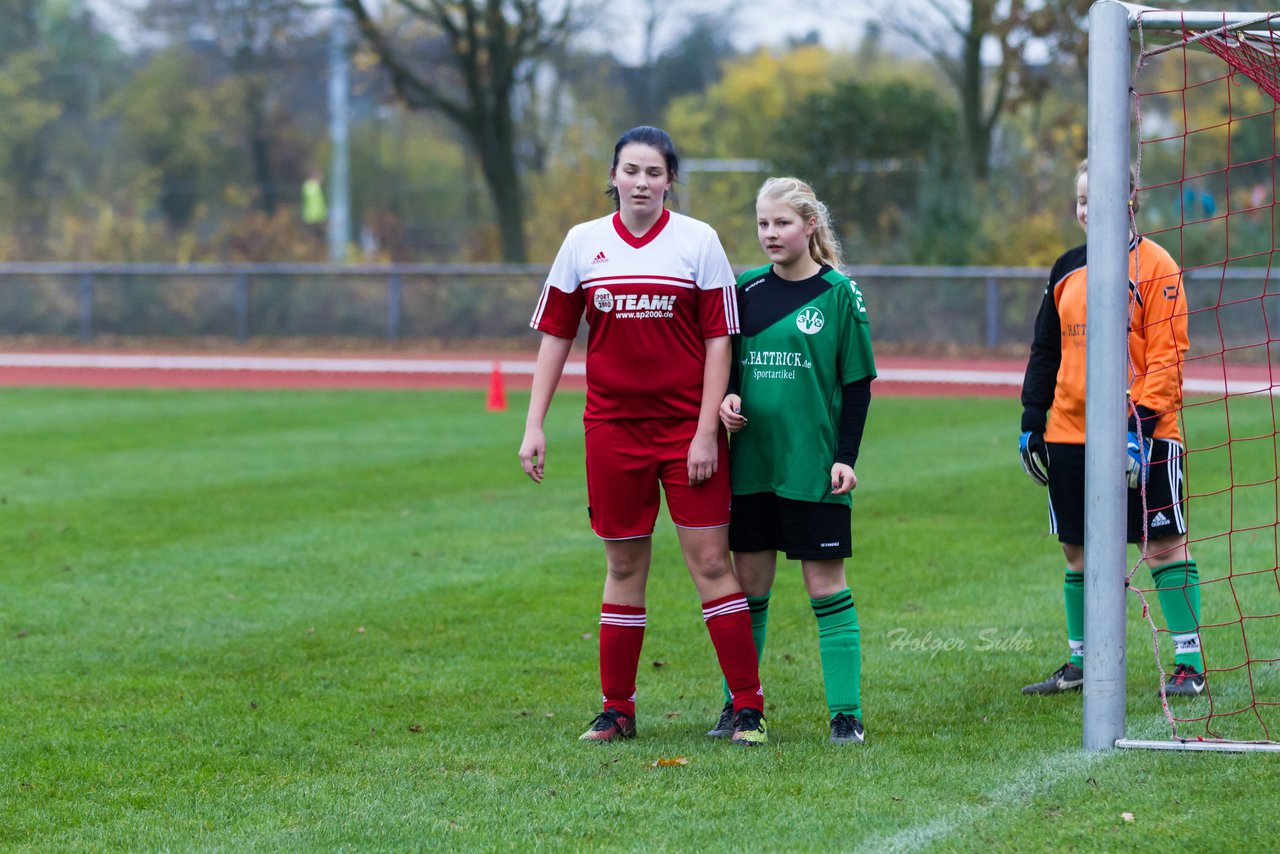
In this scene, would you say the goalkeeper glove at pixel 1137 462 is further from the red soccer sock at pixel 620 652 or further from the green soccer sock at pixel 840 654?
the red soccer sock at pixel 620 652

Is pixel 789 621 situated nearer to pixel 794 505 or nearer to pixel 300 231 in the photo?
pixel 794 505

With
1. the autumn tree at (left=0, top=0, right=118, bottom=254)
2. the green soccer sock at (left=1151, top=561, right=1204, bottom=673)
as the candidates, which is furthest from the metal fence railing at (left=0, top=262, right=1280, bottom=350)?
the green soccer sock at (left=1151, top=561, right=1204, bottom=673)

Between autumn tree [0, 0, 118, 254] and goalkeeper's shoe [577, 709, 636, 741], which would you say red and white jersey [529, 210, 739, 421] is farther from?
autumn tree [0, 0, 118, 254]

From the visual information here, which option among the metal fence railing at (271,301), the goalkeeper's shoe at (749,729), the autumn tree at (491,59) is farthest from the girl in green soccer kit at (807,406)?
the autumn tree at (491,59)

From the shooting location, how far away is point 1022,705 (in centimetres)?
548

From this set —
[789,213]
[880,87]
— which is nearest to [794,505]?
[789,213]

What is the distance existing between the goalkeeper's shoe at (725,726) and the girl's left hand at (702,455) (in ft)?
2.83

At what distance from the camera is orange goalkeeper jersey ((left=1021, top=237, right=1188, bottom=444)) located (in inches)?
212

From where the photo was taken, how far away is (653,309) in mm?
4840

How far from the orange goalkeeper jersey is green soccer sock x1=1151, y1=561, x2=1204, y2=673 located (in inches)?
19.2

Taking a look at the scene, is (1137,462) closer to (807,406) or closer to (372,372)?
(807,406)

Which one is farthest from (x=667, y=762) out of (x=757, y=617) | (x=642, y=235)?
(x=642, y=235)

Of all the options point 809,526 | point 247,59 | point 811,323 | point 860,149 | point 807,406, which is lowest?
point 809,526

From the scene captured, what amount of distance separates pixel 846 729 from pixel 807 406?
1030 mm
